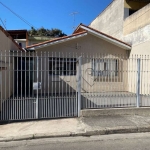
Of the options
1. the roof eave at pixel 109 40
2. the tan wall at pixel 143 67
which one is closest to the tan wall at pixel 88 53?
the roof eave at pixel 109 40

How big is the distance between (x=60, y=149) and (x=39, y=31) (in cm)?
3880

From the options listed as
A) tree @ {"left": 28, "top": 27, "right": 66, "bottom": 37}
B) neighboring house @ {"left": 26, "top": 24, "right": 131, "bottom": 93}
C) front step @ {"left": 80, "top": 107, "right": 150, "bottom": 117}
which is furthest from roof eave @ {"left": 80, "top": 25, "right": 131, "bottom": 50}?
tree @ {"left": 28, "top": 27, "right": 66, "bottom": 37}

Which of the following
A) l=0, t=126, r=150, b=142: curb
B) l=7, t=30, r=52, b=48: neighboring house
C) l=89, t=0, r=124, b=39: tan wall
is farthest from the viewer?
l=7, t=30, r=52, b=48: neighboring house

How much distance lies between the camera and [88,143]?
178 inches

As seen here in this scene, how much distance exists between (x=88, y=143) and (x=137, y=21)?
9209mm

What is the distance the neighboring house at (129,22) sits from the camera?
10.5 m

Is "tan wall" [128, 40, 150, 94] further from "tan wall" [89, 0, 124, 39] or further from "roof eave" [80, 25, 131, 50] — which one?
"tan wall" [89, 0, 124, 39]

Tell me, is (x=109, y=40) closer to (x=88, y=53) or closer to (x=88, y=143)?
(x=88, y=53)

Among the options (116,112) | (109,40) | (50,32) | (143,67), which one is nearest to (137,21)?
(109,40)

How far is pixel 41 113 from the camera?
639 centimetres

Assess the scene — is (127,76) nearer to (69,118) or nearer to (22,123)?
(69,118)

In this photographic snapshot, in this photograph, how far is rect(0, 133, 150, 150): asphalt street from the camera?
4.24 m

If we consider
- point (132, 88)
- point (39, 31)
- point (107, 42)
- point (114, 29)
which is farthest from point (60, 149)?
point (39, 31)

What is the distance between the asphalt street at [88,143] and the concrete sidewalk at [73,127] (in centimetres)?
19
